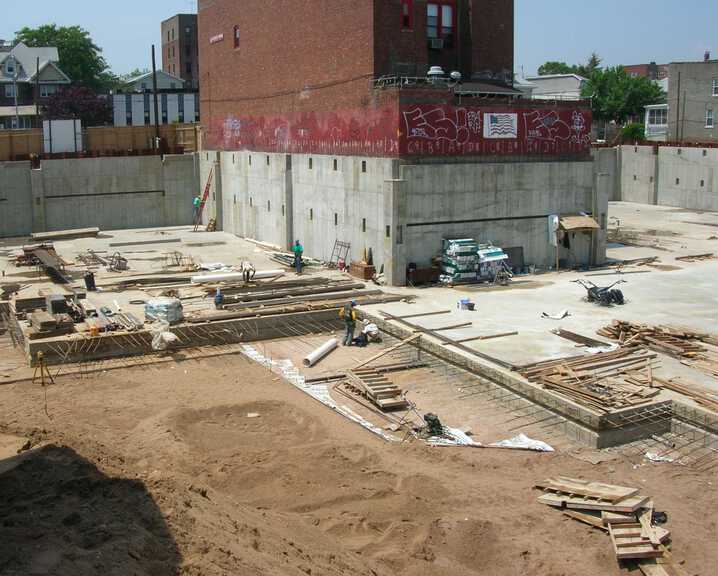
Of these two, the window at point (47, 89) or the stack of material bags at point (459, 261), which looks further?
the window at point (47, 89)

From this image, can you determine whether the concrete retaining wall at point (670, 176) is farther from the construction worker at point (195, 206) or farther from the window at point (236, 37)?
the construction worker at point (195, 206)

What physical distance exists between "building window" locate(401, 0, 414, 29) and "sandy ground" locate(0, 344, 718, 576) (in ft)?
59.0

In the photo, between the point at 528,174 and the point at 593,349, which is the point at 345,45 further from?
the point at 593,349

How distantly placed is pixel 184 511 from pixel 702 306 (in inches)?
762

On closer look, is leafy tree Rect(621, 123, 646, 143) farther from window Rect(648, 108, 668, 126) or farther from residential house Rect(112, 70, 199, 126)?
residential house Rect(112, 70, 199, 126)

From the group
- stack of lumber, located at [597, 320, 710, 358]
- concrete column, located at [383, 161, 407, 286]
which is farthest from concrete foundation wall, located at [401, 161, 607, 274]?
stack of lumber, located at [597, 320, 710, 358]

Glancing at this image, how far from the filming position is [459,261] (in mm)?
31391

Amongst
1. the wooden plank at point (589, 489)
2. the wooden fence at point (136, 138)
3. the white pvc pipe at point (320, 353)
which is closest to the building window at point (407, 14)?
the white pvc pipe at point (320, 353)

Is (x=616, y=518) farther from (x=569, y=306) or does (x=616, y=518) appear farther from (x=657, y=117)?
(x=657, y=117)

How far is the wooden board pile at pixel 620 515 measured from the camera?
13.6 metres

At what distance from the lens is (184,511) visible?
13.4 meters

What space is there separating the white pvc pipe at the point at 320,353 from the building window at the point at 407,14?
561 inches

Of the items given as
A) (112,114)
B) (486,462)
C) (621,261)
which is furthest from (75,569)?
(112,114)

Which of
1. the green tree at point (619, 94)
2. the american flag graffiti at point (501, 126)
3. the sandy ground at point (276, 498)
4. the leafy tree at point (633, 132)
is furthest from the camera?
the green tree at point (619, 94)
